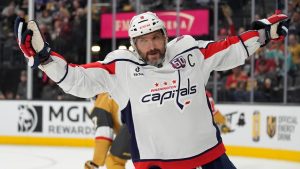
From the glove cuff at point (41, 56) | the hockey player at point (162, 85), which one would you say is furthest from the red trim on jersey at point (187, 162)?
the glove cuff at point (41, 56)

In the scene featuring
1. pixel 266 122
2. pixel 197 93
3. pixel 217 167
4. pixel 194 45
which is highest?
pixel 194 45

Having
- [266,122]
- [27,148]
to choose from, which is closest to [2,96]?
[27,148]

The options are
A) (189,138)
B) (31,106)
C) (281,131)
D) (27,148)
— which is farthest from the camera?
(31,106)

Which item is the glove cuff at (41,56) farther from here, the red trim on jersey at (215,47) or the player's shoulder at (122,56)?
the red trim on jersey at (215,47)

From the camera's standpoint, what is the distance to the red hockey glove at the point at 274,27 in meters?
2.80

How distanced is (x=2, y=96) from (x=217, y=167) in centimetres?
827

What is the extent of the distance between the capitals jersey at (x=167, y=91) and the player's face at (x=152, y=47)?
0.03 m

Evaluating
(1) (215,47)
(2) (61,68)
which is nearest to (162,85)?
(1) (215,47)

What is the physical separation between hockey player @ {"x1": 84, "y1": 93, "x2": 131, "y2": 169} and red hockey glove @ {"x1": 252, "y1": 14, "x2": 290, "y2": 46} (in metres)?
1.75

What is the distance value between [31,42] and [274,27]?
104 cm

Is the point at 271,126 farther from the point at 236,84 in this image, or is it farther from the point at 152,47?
the point at 152,47

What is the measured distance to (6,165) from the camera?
671cm

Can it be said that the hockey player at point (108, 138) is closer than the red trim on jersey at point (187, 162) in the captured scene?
No

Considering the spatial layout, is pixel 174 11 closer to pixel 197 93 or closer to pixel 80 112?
pixel 80 112
